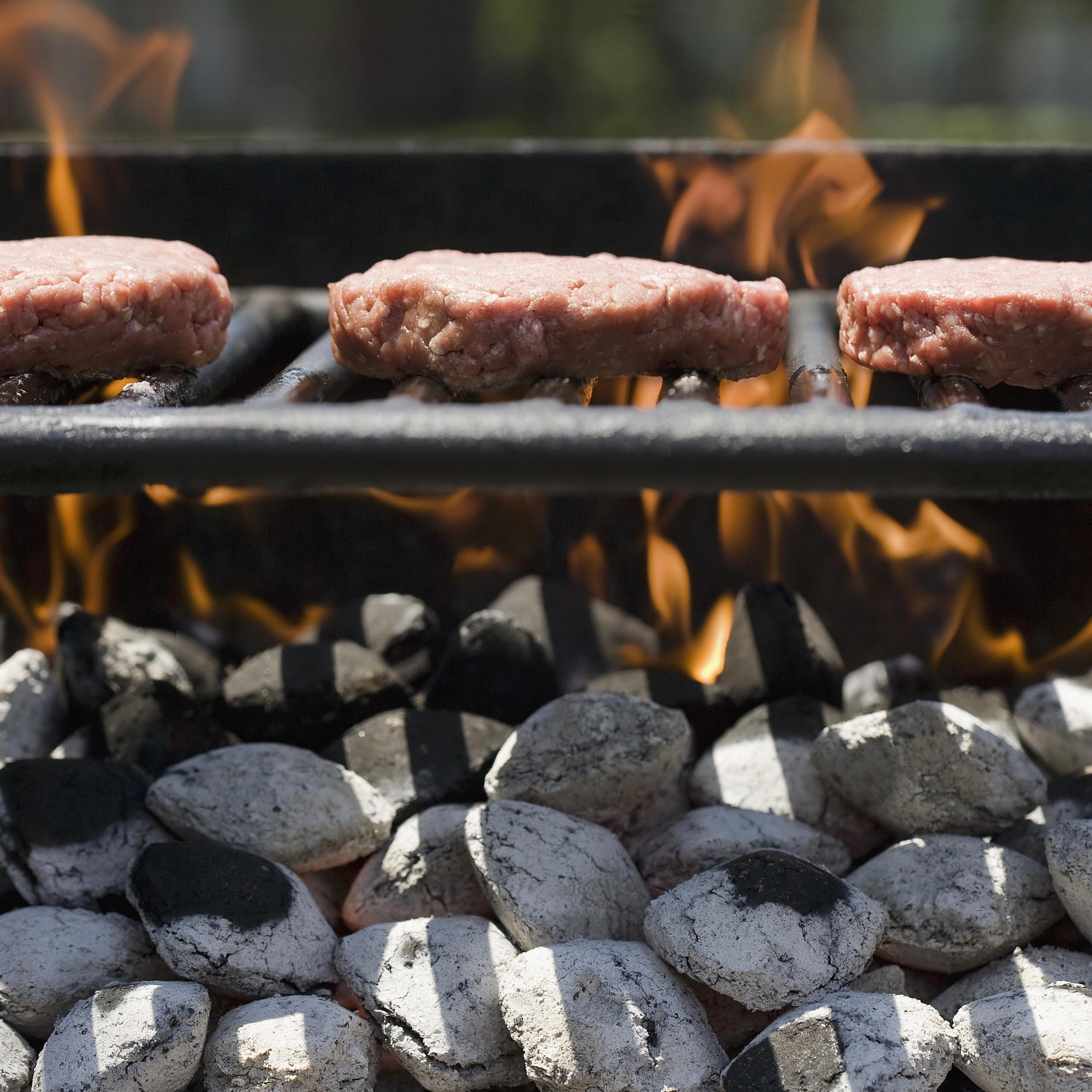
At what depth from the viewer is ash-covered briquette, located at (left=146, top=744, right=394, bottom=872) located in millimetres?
1268

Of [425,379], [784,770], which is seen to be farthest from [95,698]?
[784,770]

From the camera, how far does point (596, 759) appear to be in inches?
51.8

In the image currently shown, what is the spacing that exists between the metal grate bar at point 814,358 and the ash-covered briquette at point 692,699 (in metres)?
0.52

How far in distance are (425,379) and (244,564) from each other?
0.82 m

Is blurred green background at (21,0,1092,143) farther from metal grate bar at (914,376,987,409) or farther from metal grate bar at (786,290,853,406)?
metal grate bar at (914,376,987,409)

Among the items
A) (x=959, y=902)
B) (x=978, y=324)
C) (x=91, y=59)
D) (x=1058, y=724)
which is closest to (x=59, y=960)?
(x=959, y=902)

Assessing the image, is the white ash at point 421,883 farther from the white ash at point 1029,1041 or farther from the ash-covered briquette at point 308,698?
the white ash at point 1029,1041

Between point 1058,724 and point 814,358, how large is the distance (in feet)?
2.43

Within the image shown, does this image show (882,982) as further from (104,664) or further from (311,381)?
(104,664)

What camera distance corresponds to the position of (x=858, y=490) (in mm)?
871

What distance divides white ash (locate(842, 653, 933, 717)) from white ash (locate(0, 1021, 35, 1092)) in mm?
1162

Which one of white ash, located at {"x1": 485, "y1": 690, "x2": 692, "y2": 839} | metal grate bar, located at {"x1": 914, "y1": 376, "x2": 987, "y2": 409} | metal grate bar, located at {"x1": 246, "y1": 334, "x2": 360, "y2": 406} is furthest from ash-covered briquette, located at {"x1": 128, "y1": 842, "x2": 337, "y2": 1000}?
metal grate bar, located at {"x1": 914, "y1": 376, "x2": 987, "y2": 409}

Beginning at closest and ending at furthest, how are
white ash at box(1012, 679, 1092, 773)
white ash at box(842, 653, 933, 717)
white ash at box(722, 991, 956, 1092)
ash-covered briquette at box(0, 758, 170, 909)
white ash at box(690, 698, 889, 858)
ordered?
white ash at box(722, 991, 956, 1092)
ash-covered briquette at box(0, 758, 170, 909)
white ash at box(690, 698, 889, 858)
white ash at box(1012, 679, 1092, 773)
white ash at box(842, 653, 933, 717)

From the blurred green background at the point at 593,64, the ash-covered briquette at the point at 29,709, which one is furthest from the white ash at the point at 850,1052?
the blurred green background at the point at 593,64
